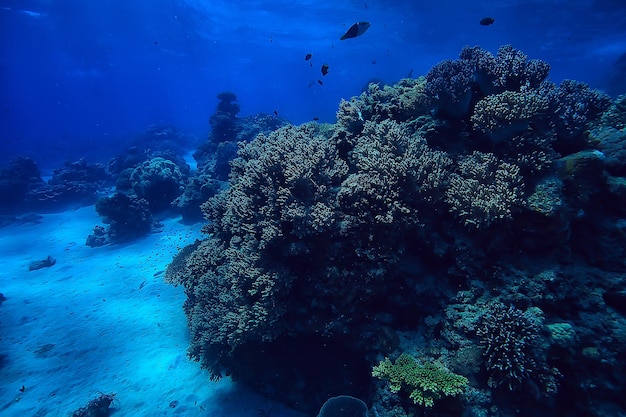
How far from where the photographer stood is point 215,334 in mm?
5430

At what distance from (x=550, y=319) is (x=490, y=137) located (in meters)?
2.56

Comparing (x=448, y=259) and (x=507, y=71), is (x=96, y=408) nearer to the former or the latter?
(x=448, y=259)

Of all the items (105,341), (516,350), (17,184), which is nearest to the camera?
(516,350)

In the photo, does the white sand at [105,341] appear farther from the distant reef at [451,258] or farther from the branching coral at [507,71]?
the branching coral at [507,71]

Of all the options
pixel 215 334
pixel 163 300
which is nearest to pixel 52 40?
pixel 163 300

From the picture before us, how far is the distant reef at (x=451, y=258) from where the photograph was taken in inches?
139

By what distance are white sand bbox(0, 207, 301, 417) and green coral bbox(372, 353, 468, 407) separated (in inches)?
103

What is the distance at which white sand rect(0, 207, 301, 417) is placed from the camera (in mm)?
6172

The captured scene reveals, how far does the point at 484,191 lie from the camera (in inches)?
155

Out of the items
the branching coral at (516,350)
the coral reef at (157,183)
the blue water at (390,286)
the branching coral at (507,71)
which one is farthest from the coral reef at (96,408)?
the coral reef at (157,183)

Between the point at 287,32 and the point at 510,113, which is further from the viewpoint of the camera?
the point at 287,32

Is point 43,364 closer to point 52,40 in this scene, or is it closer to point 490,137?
point 490,137

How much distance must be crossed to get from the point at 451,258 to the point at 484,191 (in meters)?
1.05

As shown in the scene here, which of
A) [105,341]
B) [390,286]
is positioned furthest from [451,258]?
[105,341]
